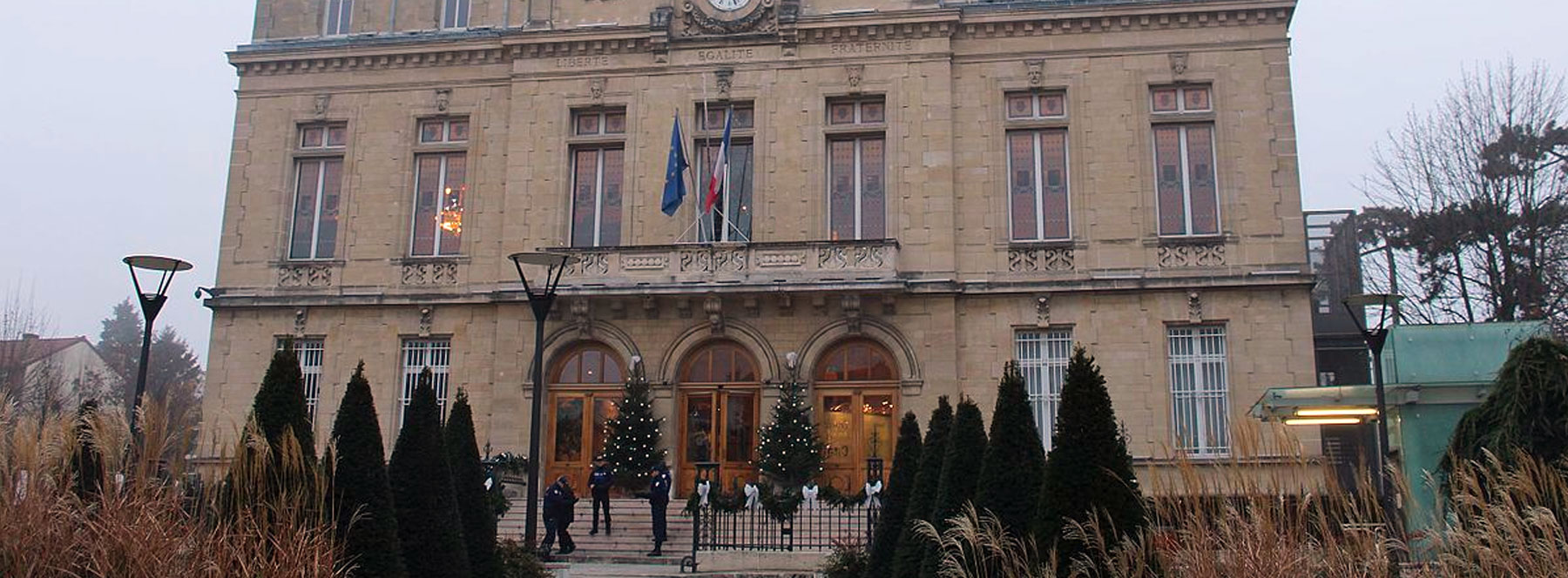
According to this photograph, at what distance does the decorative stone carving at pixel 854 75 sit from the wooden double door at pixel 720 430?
22.4ft

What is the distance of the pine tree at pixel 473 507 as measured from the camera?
12.5 meters

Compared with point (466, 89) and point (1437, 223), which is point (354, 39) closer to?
point (466, 89)

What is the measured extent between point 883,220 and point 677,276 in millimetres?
4530

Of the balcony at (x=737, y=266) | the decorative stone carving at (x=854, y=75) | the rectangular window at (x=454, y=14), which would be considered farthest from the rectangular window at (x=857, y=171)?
the rectangular window at (x=454, y=14)

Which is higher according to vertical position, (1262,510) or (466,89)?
(466,89)

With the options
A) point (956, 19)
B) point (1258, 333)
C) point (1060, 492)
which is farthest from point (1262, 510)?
point (956, 19)

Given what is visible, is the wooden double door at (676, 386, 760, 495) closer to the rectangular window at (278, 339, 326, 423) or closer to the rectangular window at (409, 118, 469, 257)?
the rectangular window at (409, 118, 469, 257)

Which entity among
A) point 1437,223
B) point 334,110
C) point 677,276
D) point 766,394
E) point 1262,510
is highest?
point 334,110

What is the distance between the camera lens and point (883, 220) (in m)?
25.2

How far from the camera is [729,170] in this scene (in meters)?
26.0

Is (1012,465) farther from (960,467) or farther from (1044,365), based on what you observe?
(1044,365)

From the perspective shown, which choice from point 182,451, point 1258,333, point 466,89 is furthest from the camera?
point 466,89

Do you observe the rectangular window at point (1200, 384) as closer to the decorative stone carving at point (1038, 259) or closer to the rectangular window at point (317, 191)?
the decorative stone carving at point (1038, 259)

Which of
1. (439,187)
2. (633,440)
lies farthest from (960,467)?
(439,187)
